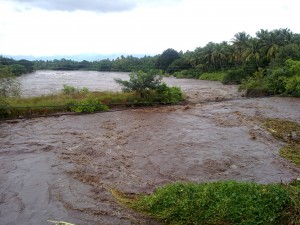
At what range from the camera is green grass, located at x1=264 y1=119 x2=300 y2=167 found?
11.3m

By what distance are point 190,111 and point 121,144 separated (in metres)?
7.84

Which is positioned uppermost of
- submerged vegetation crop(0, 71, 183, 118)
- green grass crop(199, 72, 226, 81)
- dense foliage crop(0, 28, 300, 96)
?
dense foliage crop(0, 28, 300, 96)

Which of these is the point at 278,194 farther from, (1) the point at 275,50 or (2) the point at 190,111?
(1) the point at 275,50

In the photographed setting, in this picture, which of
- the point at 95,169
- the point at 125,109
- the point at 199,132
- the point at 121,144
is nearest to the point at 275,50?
the point at 125,109

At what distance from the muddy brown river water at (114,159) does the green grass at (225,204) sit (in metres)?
0.47

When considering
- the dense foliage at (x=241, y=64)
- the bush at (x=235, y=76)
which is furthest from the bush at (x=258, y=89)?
the bush at (x=235, y=76)

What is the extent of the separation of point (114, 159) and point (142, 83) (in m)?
10.4

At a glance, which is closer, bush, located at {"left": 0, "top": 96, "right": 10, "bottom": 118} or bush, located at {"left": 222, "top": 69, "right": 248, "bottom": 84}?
bush, located at {"left": 0, "top": 96, "right": 10, "bottom": 118}

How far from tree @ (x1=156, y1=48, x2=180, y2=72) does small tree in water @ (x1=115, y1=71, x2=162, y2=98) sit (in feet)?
114

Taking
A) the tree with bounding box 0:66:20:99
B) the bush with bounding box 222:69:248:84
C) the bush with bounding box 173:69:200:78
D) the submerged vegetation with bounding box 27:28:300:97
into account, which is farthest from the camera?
the bush with bounding box 173:69:200:78

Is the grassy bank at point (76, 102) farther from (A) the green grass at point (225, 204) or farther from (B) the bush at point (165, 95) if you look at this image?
(A) the green grass at point (225, 204)

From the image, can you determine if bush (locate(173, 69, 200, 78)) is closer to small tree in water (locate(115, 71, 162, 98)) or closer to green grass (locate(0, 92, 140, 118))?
small tree in water (locate(115, 71, 162, 98))

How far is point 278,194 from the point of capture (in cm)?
639

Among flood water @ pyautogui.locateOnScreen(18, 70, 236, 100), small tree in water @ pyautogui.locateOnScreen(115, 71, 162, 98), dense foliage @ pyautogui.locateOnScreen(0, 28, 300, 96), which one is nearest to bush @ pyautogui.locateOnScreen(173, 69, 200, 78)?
dense foliage @ pyautogui.locateOnScreen(0, 28, 300, 96)
